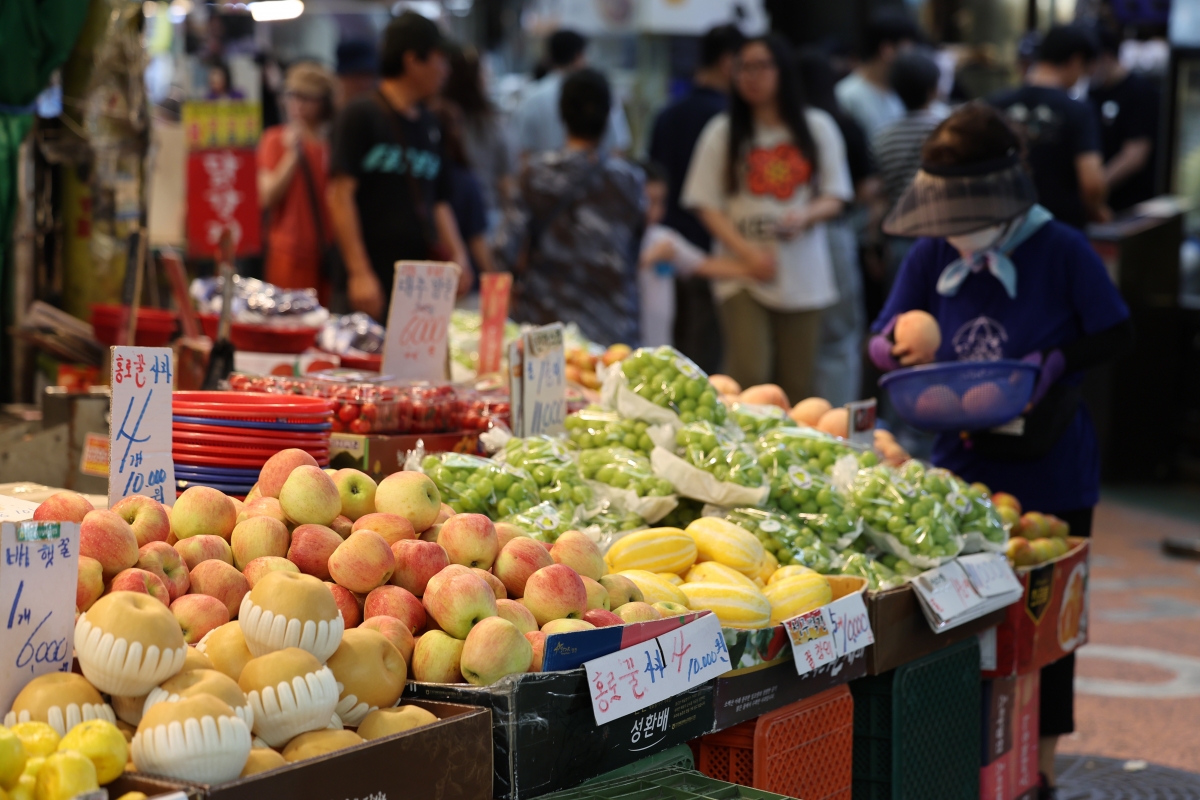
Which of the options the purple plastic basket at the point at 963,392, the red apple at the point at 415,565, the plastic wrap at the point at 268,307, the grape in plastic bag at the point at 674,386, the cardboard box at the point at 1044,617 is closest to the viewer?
the red apple at the point at 415,565

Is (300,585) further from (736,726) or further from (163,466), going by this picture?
(736,726)

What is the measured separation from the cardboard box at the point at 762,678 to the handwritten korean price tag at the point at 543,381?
95 centimetres

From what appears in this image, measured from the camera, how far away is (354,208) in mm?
5660

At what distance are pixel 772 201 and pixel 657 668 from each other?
466 cm

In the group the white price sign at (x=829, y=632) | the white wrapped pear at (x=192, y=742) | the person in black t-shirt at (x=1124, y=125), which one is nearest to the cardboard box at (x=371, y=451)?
the white price sign at (x=829, y=632)

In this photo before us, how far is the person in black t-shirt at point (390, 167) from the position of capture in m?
5.62

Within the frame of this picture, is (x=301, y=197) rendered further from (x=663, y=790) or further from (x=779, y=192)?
(x=663, y=790)

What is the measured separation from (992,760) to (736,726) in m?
1.17

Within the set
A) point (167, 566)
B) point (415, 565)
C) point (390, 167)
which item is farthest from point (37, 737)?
point (390, 167)

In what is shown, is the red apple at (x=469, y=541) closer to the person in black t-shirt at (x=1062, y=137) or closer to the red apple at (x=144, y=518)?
the red apple at (x=144, y=518)

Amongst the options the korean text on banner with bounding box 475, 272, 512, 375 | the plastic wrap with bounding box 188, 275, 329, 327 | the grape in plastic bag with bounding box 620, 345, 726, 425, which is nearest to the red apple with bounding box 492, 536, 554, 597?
the grape in plastic bag with bounding box 620, 345, 726, 425

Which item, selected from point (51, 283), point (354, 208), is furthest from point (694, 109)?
point (51, 283)

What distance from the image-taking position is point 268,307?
13.5 ft

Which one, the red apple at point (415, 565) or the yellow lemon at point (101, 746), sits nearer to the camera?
the yellow lemon at point (101, 746)
